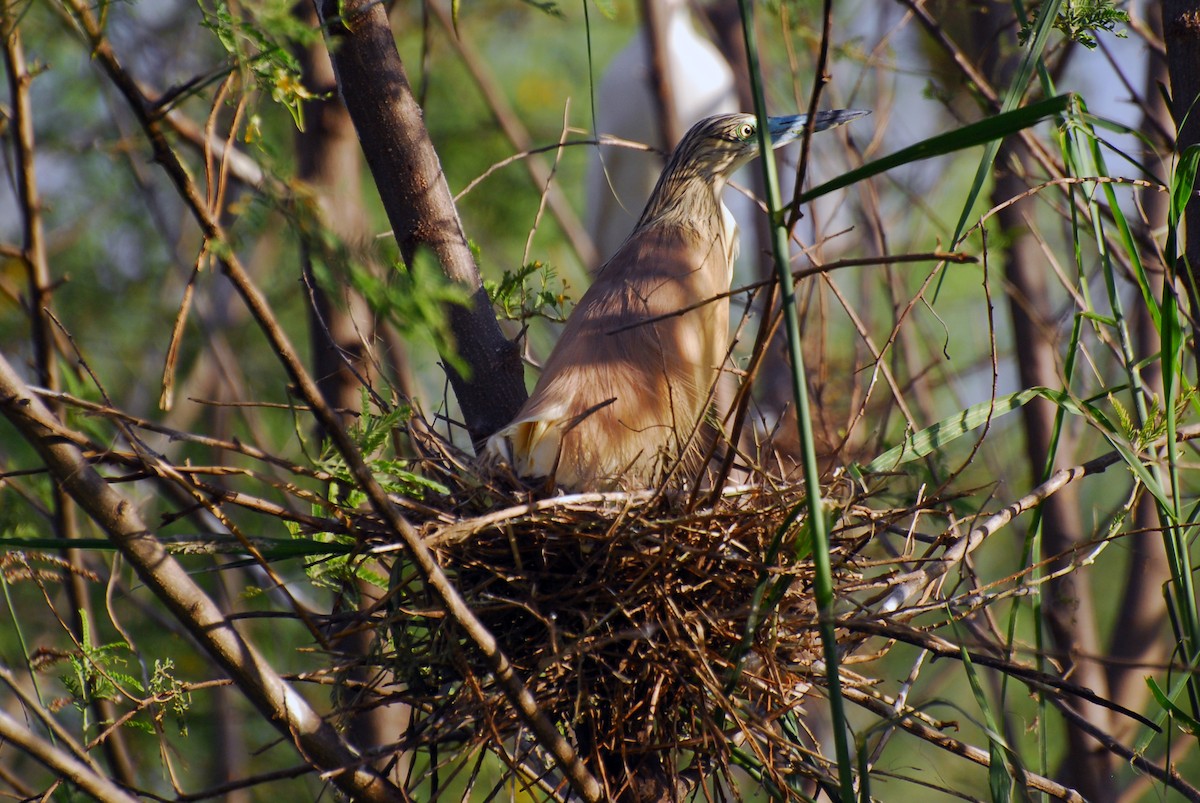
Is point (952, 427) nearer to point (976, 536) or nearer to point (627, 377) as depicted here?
point (976, 536)

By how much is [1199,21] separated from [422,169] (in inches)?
60.6

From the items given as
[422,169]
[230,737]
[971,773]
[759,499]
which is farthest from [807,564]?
[971,773]

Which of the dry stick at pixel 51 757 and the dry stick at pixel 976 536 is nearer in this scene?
the dry stick at pixel 51 757

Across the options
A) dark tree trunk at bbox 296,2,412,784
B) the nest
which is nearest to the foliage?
the nest

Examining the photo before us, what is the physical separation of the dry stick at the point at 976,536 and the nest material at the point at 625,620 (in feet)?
0.34

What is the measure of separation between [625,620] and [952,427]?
684 millimetres

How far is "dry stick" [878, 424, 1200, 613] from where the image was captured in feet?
6.23

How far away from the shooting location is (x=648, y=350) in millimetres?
2631

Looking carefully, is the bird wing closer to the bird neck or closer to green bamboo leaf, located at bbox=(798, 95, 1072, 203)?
the bird neck

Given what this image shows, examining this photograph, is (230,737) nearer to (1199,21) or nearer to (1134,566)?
(1134,566)

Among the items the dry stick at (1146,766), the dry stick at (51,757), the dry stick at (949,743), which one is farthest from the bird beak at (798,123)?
the dry stick at (51,757)

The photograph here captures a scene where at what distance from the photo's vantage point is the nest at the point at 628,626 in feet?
6.25

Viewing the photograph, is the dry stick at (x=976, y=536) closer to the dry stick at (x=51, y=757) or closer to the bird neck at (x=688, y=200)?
the dry stick at (x=51, y=757)

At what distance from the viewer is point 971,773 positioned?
296 inches
